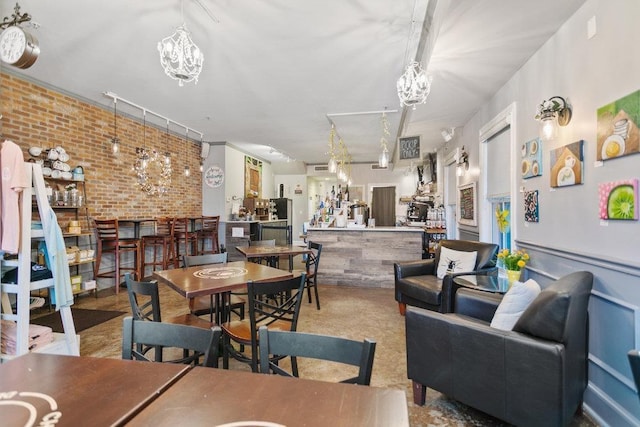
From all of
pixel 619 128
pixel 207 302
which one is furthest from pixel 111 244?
pixel 619 128

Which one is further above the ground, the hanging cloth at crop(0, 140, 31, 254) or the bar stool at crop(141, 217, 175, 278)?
the hanging cloth at crop(0, 140, 31, 254)

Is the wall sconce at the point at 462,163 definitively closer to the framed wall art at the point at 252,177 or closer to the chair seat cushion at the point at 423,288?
the chair seat cushion at the point at 423,288

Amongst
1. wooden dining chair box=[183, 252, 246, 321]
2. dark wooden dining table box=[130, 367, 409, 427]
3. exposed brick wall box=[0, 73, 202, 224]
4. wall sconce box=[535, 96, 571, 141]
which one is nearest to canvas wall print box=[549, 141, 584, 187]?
wall sconce box=[535, 96, 571, 141]

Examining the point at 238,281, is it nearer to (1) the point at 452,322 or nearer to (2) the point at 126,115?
(1) the point at 452,322

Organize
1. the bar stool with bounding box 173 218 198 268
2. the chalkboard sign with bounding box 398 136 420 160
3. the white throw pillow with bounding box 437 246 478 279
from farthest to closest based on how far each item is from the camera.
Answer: the bar stool with bounding box 173 218 198 268 < the chalkboard sign with bounding box 398 136 420 160 < the white throw pillow with bounding box 437 246 478 279

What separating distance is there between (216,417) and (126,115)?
5.94 meters

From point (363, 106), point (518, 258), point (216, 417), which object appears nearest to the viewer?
point (216, 417)

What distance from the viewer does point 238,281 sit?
2436 millimetres

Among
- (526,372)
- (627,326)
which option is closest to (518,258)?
(627,326)

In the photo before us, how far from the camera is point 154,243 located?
5.58 meters

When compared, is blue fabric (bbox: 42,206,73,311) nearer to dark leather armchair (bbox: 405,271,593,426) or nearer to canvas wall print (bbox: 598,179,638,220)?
dark leather armchair (bbox: 405,271,593,426)

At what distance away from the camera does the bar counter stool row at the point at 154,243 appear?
15.8ft

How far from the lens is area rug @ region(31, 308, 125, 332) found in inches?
139

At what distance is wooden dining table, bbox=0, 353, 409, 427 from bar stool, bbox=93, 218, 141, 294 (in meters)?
4.18
